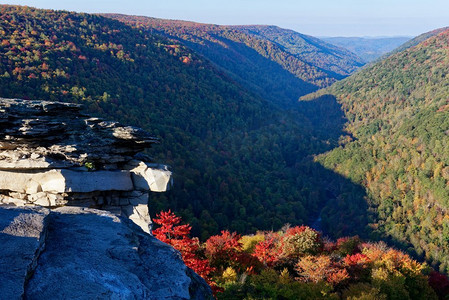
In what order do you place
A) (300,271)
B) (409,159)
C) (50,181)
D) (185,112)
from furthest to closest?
(409,159) < (185,112) < (300,271) < (50,181)

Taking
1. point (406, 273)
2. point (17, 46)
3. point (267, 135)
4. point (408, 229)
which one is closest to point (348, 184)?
point (408, 229)

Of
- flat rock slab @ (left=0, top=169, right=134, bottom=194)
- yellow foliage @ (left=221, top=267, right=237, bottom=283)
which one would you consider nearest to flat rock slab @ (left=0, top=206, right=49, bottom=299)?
flat rock slab @ (left=0, top=169, right=134, bottom=194)

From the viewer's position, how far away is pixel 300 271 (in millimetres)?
26047

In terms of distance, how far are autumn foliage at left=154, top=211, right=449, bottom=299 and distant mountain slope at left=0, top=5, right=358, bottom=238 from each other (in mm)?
36999

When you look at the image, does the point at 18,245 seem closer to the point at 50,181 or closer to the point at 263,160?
the point at 50,181

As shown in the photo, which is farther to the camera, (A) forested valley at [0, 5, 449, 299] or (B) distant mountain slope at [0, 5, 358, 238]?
(B) distant mountain slope at [0, 5, 358, 238]

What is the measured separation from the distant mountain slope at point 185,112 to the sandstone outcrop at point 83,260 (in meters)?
52.9

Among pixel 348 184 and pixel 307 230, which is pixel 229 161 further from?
Answer: pixel 307 230

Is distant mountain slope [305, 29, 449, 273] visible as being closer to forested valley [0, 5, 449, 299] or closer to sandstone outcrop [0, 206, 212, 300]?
forested valley [0, 5, 449, 299]

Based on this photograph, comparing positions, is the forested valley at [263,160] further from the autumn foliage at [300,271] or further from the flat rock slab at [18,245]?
the flat rock slab at [18,245]

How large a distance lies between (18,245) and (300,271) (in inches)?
921

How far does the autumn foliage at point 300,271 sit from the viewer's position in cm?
2045

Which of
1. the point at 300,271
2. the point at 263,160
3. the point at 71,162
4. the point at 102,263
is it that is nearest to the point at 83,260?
the point at 102,263

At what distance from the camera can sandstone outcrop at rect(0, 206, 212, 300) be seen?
6.88 m
